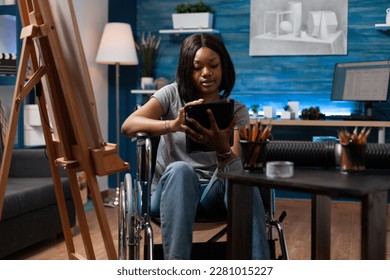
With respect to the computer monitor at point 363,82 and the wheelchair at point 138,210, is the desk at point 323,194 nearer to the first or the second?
the wheelchair at point 138,210

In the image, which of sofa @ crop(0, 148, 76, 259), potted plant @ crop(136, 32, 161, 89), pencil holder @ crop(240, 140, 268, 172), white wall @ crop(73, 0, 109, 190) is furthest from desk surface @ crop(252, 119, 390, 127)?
pencil holder @ crop(240, 140, 268, 172)

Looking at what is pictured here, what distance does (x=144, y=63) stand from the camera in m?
5.26

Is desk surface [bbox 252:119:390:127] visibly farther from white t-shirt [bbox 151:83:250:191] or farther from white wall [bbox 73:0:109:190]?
white t-shirt [bbox 151:83:250:191]

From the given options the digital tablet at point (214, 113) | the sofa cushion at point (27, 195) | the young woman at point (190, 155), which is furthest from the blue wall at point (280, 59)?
the digital tablet at point (214, 113)

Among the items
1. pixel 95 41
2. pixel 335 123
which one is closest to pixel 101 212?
pixel 335 123

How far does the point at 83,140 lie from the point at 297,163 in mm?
707

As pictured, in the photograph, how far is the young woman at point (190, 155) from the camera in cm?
192

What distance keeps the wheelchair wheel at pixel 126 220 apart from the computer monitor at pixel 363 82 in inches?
109

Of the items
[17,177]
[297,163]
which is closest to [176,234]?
[297,163]

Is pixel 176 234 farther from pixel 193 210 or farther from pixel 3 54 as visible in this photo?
pixel 3 54

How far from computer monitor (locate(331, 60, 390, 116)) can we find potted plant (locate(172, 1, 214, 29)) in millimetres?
1138

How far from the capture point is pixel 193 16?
16.4 ft

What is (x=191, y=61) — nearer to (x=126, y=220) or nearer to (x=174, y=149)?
(x=174, y=149)

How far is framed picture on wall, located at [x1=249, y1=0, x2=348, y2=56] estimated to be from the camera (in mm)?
4801
